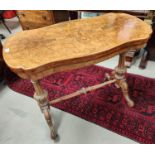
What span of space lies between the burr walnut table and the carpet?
399mm

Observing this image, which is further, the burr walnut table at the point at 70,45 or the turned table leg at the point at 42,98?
the turned table leg at the point at 42,98

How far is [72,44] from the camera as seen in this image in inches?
43.9

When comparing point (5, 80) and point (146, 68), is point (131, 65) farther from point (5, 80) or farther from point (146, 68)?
point (5, 80)

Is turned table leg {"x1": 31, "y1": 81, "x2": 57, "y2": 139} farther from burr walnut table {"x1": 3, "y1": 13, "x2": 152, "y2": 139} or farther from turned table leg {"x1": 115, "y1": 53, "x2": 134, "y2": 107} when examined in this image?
turned table leg {"x1": 115, "y1": 53, "x2": 134, "y2": 107}

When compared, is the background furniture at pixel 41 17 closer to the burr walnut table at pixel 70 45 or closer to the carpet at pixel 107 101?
the carpet at pixel 107 101

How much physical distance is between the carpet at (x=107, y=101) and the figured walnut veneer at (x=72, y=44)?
2.05 ft

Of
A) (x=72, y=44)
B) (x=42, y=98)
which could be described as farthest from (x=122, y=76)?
(x=42, y=98)

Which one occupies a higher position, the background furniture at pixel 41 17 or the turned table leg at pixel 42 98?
the background furniture at pixel 41 17

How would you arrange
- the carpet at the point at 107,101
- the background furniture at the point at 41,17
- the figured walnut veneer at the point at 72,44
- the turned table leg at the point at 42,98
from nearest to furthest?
the figured walnut veneer at the point at 72,44, the turned table leg at the point at 42,98, the carpet at the point at 107,101, the background furniture at the point at 41,17

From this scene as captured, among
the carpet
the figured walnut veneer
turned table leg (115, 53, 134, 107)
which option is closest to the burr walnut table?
the figured walnut veneer

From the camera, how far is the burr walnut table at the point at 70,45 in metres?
0.99

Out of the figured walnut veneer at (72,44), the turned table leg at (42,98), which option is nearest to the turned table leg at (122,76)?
the figured walnut veneer at (72,44)

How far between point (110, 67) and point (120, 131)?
0.84 m

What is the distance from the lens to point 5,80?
2025 millimetres
